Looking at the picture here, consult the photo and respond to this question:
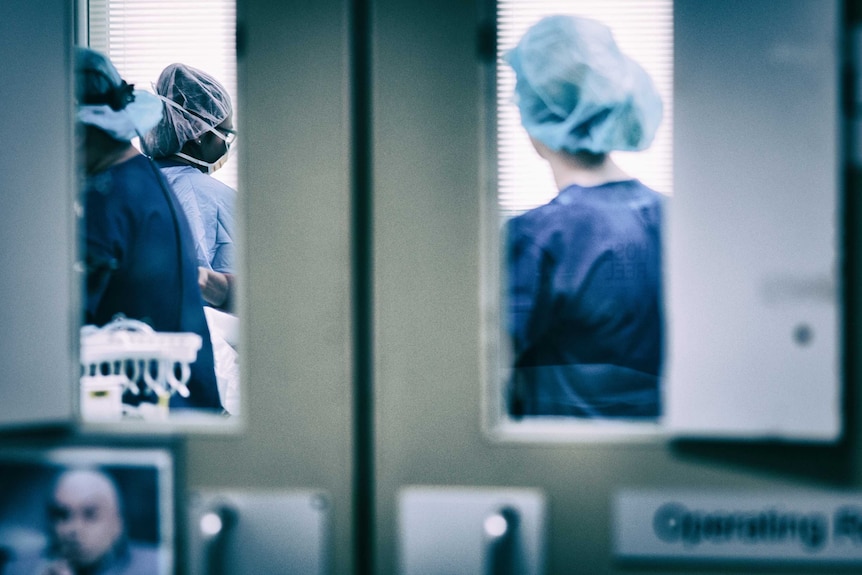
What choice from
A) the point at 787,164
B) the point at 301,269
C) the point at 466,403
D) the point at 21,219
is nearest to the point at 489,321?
the point at 466,403

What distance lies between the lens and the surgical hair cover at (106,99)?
3.11ft

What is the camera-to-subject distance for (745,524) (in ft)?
2.75

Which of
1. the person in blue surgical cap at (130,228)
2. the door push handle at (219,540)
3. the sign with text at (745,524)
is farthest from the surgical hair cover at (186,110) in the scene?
the sign with text at (745,524)

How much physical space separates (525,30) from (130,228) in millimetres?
764

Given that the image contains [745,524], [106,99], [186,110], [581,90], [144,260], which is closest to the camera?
[745,524]

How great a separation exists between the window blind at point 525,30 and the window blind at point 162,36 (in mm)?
342

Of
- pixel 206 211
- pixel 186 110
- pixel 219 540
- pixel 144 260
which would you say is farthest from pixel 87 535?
pixel 186 110

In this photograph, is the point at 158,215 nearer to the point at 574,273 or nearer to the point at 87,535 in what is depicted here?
the point at 87,535

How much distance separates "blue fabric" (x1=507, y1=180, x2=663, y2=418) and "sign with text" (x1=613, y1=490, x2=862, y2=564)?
0.43 feet

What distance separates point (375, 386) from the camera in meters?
0.88

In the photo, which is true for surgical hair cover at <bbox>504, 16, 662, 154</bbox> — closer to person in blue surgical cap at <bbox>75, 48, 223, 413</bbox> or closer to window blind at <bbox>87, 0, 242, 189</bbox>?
window blind at <bbox>87, 0, 242, 189</bbox>

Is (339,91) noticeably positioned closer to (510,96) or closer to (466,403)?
(510,96)

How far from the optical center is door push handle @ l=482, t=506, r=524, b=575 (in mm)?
845

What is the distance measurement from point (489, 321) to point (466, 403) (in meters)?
0.11
